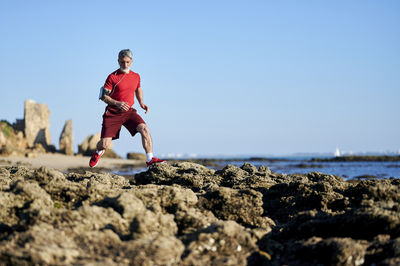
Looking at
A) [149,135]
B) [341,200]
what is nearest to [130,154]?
[149,135]

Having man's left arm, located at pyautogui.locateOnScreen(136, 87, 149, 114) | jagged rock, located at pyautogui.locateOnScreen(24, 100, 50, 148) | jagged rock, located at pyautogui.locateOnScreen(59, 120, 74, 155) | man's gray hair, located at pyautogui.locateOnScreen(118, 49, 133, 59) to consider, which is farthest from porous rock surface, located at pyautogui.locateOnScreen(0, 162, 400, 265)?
jagged rock, located at pyautogui.locateOnScreen(24, 100, 50, 148)

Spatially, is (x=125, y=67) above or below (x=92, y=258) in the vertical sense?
above

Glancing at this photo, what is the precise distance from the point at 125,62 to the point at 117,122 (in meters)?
1.13

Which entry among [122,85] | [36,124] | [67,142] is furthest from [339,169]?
[122,85]

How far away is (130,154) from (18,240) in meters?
42.0

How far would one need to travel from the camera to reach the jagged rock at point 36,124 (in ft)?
121

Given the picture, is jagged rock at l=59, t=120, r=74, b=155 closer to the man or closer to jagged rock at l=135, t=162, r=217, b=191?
the man

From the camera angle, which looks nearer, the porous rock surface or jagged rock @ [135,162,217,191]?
the porous rock surface

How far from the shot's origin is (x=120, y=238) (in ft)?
Result: 11.4

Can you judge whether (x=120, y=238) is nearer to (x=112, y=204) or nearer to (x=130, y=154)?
(x=112, y=204)

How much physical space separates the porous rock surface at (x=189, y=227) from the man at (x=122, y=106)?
121 inches

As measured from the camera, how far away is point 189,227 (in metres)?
3.83

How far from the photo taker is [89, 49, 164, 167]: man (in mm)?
7742

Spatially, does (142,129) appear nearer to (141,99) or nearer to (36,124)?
(141,99)
